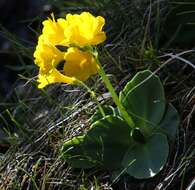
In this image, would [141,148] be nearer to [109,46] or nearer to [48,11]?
[109,46]

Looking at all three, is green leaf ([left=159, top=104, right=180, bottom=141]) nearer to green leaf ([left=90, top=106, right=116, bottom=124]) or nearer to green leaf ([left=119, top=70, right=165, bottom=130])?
green leaf ([left=119, top=70, right=165, bottom=130])

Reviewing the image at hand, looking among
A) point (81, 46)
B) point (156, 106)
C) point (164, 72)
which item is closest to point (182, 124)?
point (156, 106)

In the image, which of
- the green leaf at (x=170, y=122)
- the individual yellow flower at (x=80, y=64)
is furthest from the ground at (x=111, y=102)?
the individual yellow flower at (x=80, y=64)

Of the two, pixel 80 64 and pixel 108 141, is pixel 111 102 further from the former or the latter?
pixel 80 64

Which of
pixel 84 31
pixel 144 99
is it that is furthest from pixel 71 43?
pixel 144 99

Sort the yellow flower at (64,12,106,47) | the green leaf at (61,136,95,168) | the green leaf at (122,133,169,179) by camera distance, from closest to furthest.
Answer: the yellow flower at (64,12,106,47), the green leaf at (122,133,169,179), the green leaf at (61,136,95,168)

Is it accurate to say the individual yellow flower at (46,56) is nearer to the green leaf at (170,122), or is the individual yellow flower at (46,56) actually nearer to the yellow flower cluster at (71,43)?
the yellow flower cluster at (71,43)

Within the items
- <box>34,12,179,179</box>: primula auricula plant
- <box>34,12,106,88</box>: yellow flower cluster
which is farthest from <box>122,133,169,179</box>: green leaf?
<box>34,12,106,88</box>: yellow flower cluster

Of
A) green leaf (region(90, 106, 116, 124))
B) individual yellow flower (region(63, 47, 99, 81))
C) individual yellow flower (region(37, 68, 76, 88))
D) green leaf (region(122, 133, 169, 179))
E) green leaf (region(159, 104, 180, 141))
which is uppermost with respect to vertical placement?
individual yellow flower (region(63, 47, 99, 81))
